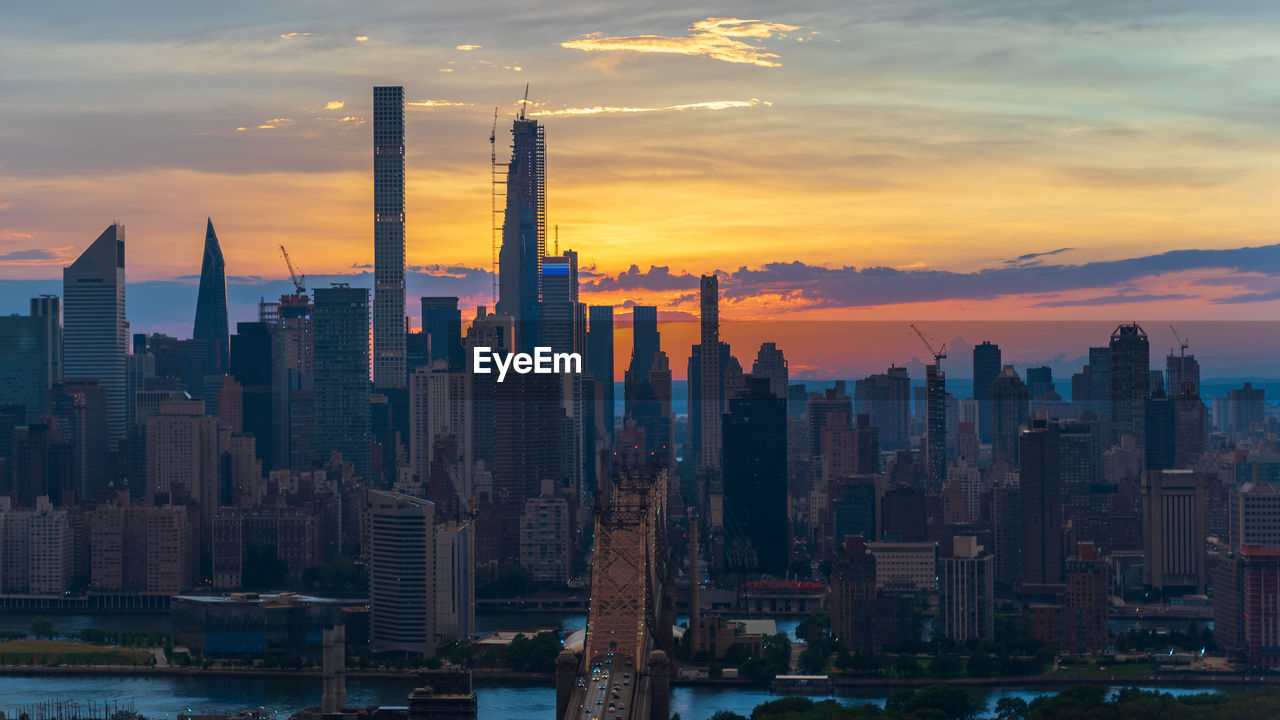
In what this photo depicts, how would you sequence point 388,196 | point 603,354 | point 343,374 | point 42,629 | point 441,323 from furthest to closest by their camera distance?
1. point 388,196
2. point 441,323
3. point 343,374
4. point 603,354
5. point 42,629

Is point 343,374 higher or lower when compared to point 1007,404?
higher

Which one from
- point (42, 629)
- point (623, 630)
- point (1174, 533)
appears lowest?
point (42, 629)

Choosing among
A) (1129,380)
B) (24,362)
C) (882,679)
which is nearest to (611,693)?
(882,679)

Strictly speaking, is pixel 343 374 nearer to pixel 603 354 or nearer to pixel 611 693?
pixel 603 354

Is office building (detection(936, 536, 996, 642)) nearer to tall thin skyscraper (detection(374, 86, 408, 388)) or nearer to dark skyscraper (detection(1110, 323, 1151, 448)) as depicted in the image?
dark skyscraper (detection(1110, 323, 1151, 448))

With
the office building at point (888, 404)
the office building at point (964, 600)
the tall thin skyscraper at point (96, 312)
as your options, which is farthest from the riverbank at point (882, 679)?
the tall thin skyscraper at point (96, 312)

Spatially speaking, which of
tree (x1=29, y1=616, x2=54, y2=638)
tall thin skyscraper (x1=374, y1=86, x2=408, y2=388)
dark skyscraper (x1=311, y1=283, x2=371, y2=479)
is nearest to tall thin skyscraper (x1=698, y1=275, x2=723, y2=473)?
dark skyscraper (x1=311, y1=283, x2=371, y2=479)
